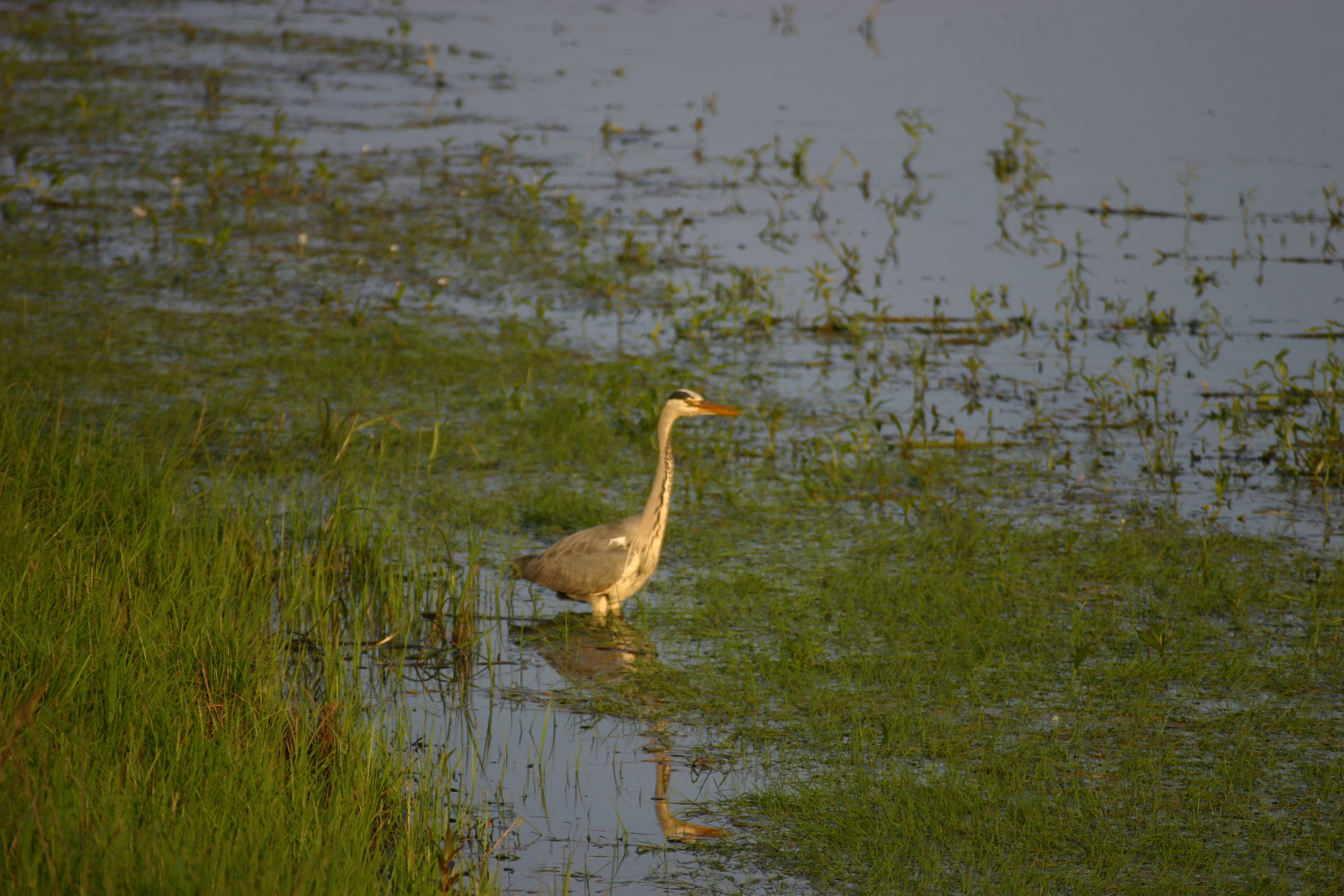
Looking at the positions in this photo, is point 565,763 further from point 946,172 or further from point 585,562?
point 946,172

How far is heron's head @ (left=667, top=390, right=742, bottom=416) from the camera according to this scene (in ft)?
19.4

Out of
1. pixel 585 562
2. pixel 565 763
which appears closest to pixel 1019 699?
pixel 565 763

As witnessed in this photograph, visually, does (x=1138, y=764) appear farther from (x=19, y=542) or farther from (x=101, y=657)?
(x=19, y=542)

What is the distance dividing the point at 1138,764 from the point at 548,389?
4.55 meters

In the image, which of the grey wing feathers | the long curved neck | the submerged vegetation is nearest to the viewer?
the submerged vegetation

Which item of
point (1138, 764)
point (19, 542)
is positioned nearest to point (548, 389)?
point (19, 542)

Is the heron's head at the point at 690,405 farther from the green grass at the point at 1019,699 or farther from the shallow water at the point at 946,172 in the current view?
the shallow water at the point at 946,172

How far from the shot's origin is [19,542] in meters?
4.57

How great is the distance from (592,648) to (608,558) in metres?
0.37

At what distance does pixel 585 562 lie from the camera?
5.56 meters

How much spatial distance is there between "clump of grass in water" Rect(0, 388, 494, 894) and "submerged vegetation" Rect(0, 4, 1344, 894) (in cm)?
2

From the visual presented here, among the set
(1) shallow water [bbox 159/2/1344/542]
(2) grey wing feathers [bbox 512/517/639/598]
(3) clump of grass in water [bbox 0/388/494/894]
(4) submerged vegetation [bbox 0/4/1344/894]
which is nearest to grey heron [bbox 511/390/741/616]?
(2) grey wing feathers [bbox 512/517/639/598]

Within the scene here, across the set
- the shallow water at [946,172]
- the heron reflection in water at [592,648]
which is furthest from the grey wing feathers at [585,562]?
the shallow water at [946,172]

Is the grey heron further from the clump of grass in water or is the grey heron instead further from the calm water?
the clump of grass in water
